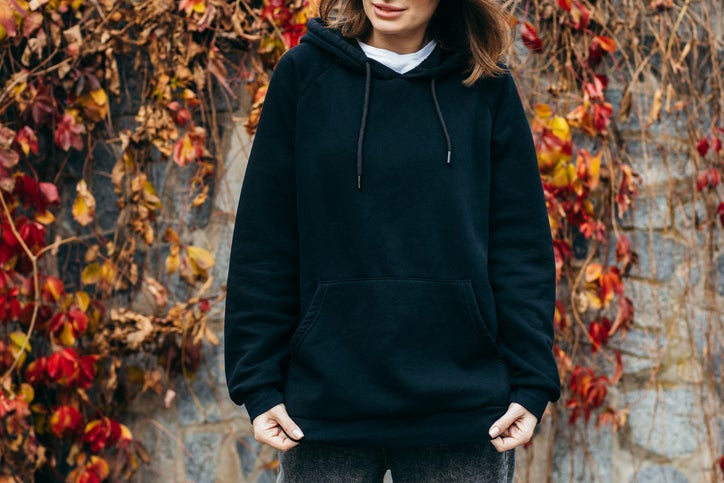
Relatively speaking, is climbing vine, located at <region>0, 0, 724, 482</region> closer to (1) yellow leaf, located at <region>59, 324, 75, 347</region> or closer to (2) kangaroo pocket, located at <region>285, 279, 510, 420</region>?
(1) yellow leaf, located at <region>59, 324, 75, 347</region>

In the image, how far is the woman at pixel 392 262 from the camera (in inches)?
58.4

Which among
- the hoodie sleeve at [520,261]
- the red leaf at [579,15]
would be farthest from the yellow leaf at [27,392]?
the red leaf at [579,15]

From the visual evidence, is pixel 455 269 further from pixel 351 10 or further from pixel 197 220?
pixel 197 220

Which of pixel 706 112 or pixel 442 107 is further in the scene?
pixel 706 112

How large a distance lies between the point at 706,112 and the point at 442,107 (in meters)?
1.51

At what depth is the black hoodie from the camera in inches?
58.3

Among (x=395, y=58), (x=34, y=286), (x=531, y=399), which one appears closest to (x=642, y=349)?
(x=531, y=399)

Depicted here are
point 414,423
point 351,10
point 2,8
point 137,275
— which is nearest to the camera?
point 414,423

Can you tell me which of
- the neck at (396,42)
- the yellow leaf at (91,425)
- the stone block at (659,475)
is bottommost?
the stone block at (659,475)

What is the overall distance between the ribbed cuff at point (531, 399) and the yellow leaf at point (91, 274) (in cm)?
152

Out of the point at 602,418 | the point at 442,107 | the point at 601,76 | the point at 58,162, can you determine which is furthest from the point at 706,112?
the point at 58,162

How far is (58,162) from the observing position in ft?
8.73

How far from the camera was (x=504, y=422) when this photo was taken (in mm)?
1516

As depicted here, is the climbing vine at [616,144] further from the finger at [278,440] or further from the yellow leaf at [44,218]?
the yellow leaf at [44,218]
